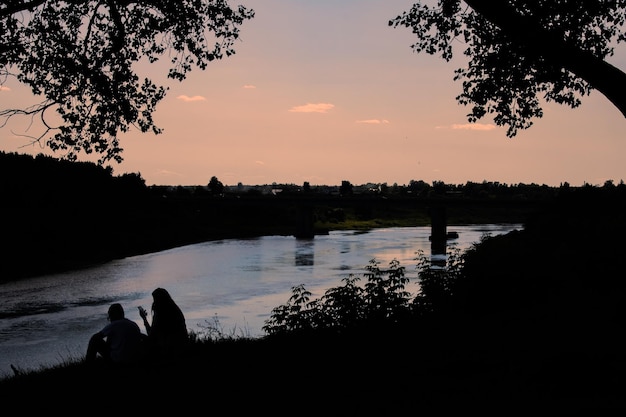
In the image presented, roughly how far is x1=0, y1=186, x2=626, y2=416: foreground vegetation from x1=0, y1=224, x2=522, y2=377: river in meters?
4.96

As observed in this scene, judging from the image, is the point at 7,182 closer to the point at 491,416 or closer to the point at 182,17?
the point at 182,17

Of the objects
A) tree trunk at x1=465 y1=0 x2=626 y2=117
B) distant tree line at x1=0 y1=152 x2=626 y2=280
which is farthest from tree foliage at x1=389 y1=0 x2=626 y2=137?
distant tree line at x1=0 y1=152 x2=626 y2=280

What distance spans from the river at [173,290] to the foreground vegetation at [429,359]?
4.96 m

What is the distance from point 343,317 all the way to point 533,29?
6810 mm

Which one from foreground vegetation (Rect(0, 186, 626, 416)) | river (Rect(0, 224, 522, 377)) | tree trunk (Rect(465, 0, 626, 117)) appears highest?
tree trunk (Rect(465, 0, 626, 117))

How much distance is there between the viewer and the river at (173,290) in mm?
31194

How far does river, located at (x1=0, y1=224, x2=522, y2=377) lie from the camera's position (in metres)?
31.2

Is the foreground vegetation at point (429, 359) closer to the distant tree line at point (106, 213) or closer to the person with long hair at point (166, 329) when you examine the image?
the person with long hair at point (166, 329)

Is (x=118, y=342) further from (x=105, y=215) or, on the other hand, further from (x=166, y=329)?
(x=105, y=215)

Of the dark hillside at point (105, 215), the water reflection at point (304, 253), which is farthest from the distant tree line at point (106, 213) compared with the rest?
the water reflection at point (304, 253)


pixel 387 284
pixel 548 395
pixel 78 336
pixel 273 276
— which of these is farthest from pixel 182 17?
pixel 273 276

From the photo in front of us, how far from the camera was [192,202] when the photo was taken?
115 metres

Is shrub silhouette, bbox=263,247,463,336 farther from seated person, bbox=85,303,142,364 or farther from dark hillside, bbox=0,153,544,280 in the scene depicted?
dark hillside, bbox=0,153,544,280

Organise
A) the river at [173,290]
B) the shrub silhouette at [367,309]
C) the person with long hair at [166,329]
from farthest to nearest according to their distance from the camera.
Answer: the river at [173,290]
the shrub silhouette at [367,309]
the person with long hair at [166,329]
